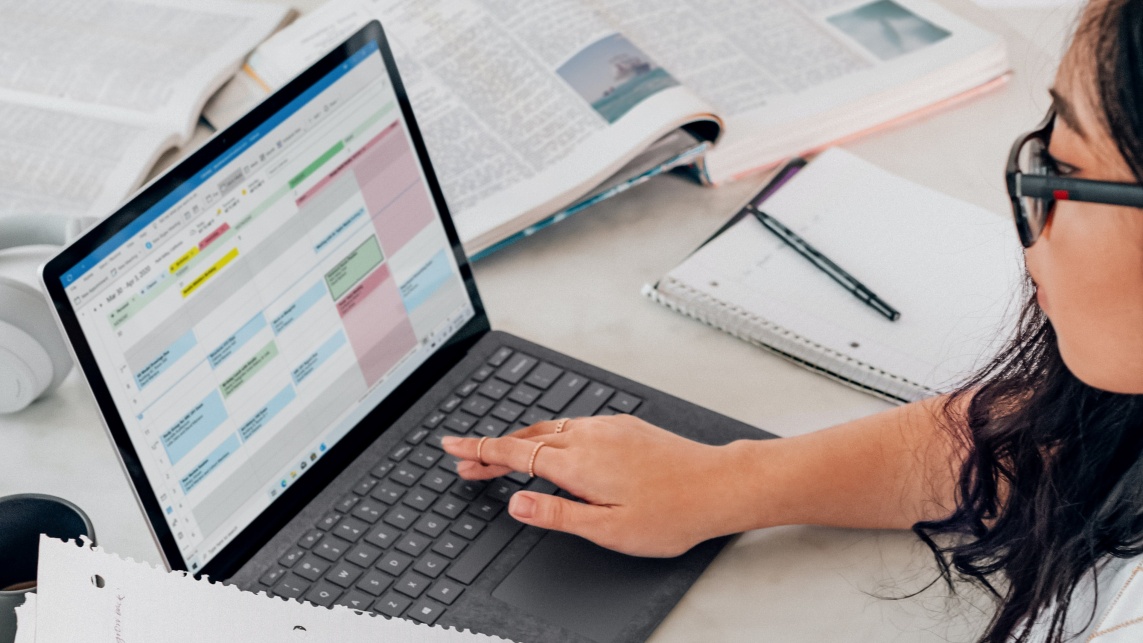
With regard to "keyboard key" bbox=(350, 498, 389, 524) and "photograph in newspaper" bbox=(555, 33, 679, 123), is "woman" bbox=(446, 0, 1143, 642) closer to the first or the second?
"keyboard key" bbox=(350, 498, 389, 524)

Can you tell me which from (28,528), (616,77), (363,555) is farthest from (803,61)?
(28,528)

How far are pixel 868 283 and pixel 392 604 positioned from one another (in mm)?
461

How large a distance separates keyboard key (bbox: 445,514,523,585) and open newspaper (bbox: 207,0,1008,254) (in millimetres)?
309

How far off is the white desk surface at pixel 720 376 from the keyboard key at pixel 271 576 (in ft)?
0.30

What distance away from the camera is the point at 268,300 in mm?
726

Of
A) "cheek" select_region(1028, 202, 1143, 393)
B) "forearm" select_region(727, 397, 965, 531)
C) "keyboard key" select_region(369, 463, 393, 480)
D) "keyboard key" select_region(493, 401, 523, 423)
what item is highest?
"cheek" select_region(1028, 202, 1143, 393)

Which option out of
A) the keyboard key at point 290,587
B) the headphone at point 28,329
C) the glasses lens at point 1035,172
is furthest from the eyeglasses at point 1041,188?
the headphone at point 28,329

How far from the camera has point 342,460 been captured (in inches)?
30.9

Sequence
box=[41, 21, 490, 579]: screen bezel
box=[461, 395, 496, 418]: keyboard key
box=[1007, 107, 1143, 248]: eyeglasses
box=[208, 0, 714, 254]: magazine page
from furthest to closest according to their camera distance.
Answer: box=[208, 0, 714, 254]: magazine page < box=[461, 395, 496, 418]: keyboard key < box=[41, 21, 490, 579]: screen bezel < box=[1007, 107, 1143, 248]: eyeglasses

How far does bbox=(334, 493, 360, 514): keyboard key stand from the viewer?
2.47ft

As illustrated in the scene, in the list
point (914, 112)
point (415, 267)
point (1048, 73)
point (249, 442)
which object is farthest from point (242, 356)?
point (1048, 73)

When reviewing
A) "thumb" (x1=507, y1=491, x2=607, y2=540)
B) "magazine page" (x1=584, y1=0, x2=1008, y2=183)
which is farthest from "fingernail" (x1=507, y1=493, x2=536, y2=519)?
"magazine page" (x1=584, y1=0, x2=1008, y2=183)

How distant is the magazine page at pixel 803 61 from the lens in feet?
3.52

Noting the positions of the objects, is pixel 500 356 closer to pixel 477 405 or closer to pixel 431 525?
pixel 477 405
